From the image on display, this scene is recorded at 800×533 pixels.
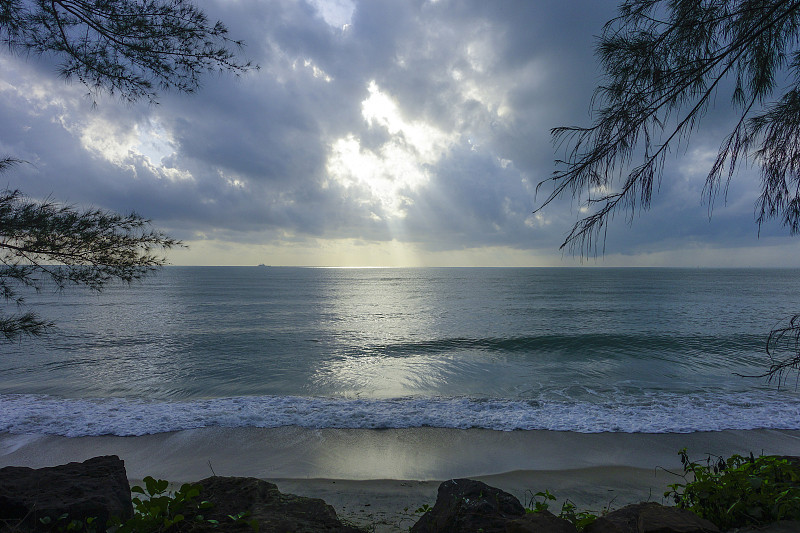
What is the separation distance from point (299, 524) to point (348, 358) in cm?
1480

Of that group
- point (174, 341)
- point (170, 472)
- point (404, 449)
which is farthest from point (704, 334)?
point (174, 341)

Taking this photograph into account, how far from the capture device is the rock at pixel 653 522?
2.45 m

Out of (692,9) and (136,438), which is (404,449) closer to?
(136,438)

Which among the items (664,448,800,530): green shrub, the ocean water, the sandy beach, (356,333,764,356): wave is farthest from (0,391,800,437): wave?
(356,333,764,356): wave

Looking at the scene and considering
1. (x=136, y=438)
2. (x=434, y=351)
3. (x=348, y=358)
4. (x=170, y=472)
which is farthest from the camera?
(x=434, y=351)

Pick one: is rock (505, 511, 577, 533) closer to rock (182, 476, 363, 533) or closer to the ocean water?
rock (182, 476, 363, 533)

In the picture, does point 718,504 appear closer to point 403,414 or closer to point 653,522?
point 653,522

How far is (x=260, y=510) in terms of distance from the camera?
123 inches

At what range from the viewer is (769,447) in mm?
8156

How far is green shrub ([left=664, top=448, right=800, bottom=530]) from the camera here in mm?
2547

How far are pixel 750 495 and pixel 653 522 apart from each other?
792 mm

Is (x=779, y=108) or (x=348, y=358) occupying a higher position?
(x=779, y=108)

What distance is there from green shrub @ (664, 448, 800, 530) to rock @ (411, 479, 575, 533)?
1.11 m

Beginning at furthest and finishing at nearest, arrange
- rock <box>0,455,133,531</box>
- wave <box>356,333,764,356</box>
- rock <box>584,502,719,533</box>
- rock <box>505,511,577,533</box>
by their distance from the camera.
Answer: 1. wave <box>356,333,764,356</box>
2. rock <box>0,455,133,531</box>
3. rock <box>505,511,577,533</box>
4. rock <box>584,502,719,533</box>
